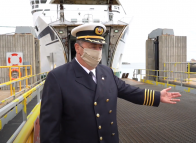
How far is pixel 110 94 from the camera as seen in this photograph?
1.78 m

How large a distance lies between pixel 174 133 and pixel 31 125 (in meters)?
2.74

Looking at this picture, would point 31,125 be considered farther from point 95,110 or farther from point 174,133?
point 174,133

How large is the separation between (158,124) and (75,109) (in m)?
3.16

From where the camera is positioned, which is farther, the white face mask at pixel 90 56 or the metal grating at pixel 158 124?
the metal grating at pixel 158 124

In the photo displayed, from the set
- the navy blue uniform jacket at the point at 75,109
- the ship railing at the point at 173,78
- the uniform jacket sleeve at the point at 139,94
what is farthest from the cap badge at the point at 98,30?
the ship railing at the point at 173,78

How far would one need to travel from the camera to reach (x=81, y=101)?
161 cm

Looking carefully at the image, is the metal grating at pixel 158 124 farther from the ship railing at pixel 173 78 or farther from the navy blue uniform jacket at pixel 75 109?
the ship railing at pixel 173 78

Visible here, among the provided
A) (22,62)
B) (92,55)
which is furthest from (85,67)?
(22,62)

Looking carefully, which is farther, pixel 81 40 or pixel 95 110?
pixel 81 40

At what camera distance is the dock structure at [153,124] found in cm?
346

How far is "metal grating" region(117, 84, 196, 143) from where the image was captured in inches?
138

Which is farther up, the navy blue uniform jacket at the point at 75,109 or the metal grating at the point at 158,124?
the navy blue uniform jacket at the point at 75,109

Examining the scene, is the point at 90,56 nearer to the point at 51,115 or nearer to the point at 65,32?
the point at 51,115

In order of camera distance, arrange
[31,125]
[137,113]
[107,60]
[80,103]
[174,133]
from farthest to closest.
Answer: [107,60] → [137,113] → [174,133] → [31,125] → [80,103]
